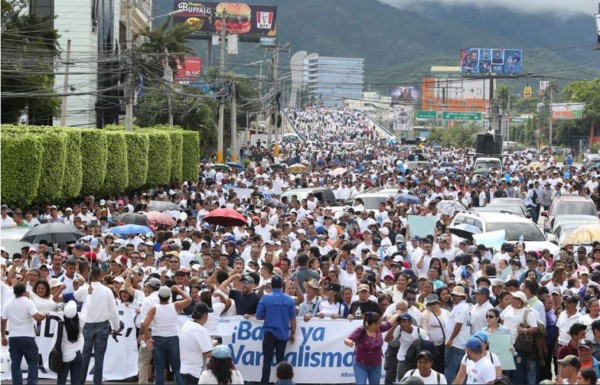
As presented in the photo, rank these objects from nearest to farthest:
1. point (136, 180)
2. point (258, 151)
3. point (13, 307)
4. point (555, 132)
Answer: point (13, 307), point (136, 180), point (258, 151), point (555, 132)

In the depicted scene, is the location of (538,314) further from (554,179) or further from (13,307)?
(554,179)

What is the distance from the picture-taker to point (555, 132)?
6004 inches

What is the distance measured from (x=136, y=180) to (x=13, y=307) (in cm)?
2931

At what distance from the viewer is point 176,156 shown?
48438 millimetres

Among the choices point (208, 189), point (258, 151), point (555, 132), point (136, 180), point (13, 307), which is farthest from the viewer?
point (555, 132)

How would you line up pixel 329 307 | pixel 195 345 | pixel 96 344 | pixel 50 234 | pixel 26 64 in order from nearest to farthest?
pixel 195 345
pixel 96 344
pixel 329 307
pixel 50 234
pixel 26 64

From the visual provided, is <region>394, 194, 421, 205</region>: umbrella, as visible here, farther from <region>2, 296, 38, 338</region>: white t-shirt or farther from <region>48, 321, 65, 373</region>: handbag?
<region>2, 296, 38, 338</region>: white t-shirt

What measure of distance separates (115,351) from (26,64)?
115ft

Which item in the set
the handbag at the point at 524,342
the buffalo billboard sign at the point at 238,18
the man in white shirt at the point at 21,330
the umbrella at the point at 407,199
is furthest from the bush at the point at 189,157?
the buffalo billboard sign at the point at 238,18

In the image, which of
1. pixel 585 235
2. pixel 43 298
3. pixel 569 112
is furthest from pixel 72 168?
pixel 569 112

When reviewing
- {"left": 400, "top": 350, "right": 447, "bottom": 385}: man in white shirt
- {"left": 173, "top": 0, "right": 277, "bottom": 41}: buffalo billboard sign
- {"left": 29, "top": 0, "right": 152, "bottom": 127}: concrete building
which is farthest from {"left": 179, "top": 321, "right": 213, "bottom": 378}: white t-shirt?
{"left": 173, "top": 0, "right": 277, "bottom": 41}: buffalo billboard sign

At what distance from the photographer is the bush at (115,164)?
39250 millimetres

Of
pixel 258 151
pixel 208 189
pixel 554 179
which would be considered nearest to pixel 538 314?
pixel 208 189

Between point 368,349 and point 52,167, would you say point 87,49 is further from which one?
point 368,349
